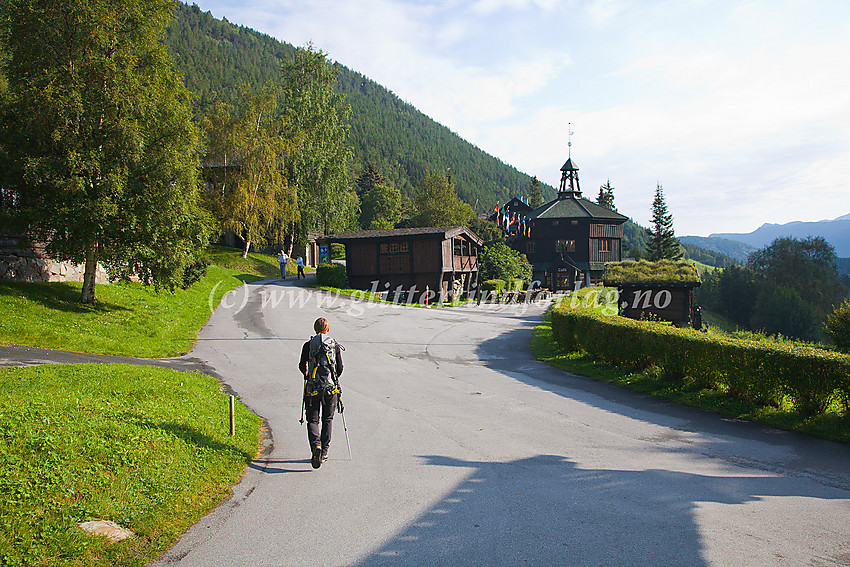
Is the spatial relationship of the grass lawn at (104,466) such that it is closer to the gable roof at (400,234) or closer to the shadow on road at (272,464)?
the shadow on road at (272,464)

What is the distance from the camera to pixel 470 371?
15.0 m

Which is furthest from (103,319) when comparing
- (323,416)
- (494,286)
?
(494,286)

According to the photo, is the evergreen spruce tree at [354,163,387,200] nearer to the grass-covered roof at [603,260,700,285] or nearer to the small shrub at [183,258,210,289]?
the small shrub at [183,258,210,289]

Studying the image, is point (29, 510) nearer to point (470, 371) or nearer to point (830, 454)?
point (830, 454)

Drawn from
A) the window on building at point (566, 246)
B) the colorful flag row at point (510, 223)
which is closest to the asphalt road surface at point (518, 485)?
the colorful flag row at point (510, 223)

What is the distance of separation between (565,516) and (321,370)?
11.5 feet

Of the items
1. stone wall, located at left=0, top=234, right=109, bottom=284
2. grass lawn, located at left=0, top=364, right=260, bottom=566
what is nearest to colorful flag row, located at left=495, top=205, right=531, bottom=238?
stone wall, located at left=0, top=234, right=109, bottom=284

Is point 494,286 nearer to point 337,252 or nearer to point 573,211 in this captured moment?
point 337,252

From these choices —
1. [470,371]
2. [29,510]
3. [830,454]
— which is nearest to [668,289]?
[470,371]

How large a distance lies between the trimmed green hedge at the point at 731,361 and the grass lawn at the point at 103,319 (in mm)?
12403

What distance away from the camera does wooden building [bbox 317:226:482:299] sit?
38.1 metres

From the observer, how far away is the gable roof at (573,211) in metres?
66.1

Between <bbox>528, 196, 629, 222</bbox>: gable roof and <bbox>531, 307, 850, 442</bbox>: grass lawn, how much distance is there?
167 ft

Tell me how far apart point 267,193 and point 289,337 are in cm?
2468
